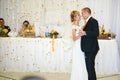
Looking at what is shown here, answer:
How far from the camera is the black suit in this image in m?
3.22

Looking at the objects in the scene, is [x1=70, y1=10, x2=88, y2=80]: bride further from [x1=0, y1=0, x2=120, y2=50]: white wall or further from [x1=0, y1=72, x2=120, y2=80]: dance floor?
[x1=0, y1=0, x2=120, y2=50]: white wall

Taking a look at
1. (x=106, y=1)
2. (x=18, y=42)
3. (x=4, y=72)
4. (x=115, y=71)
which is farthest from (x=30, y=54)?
(x=106, y=1)

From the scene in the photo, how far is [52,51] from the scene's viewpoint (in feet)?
16.1

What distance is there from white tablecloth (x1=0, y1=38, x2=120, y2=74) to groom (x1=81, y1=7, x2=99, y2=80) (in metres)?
1.61

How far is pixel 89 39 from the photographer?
10.7 feet

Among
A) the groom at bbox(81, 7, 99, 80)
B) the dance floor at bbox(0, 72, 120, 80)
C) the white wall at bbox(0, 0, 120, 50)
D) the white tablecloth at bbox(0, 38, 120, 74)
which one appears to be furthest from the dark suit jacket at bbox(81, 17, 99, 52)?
the white wall at bbox(0, 0, 120, 50)

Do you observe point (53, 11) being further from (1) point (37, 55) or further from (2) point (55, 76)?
(2) point (55, 76)

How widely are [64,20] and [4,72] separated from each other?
2059 millimetres

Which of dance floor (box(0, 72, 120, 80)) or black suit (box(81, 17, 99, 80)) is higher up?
black suit (box(81, 17, 99, 80))

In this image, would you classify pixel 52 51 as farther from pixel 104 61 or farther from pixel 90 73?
pixel 90 73

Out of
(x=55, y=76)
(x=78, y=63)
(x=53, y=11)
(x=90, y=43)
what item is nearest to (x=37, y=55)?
(x=55, y=76)

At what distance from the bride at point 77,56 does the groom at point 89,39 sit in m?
0.07

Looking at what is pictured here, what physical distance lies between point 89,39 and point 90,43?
59mm

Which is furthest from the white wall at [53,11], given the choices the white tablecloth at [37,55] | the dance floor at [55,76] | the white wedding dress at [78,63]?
the white wedding dress at [78,63]
